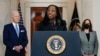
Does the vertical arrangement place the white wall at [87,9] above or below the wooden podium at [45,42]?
below

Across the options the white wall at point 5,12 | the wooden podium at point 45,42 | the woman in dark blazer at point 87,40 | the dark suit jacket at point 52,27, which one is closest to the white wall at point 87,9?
the woman in dark blazer at point 87,40

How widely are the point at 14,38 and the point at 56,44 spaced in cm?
178

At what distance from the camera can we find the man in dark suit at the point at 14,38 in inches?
137

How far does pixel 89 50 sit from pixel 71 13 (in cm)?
241

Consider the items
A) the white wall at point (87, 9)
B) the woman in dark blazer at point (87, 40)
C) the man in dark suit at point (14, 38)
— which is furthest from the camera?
the white wall at point (87, 9)

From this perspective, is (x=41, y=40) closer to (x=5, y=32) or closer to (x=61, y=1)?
(x=5, y=32)

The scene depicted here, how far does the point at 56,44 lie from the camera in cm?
182

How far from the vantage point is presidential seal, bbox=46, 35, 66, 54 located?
181 centimetres

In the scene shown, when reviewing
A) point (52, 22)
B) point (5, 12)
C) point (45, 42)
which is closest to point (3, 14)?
point (5, 12)

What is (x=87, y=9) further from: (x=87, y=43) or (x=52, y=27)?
(x=52, y=27)

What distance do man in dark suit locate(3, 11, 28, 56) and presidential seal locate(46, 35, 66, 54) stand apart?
173 centimetres

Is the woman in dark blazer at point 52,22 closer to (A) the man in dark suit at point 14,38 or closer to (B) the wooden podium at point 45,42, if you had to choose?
(B) the wooden podium at point 45,42

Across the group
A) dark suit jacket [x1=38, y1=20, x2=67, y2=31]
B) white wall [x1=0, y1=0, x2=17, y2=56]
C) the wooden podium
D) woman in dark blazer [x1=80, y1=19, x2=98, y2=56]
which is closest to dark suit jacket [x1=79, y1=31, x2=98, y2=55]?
woman in dark blazer [x1=80, y1=19, x2=98, y2=56]

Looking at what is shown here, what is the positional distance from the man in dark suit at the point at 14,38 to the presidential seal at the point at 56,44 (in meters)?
1.73
